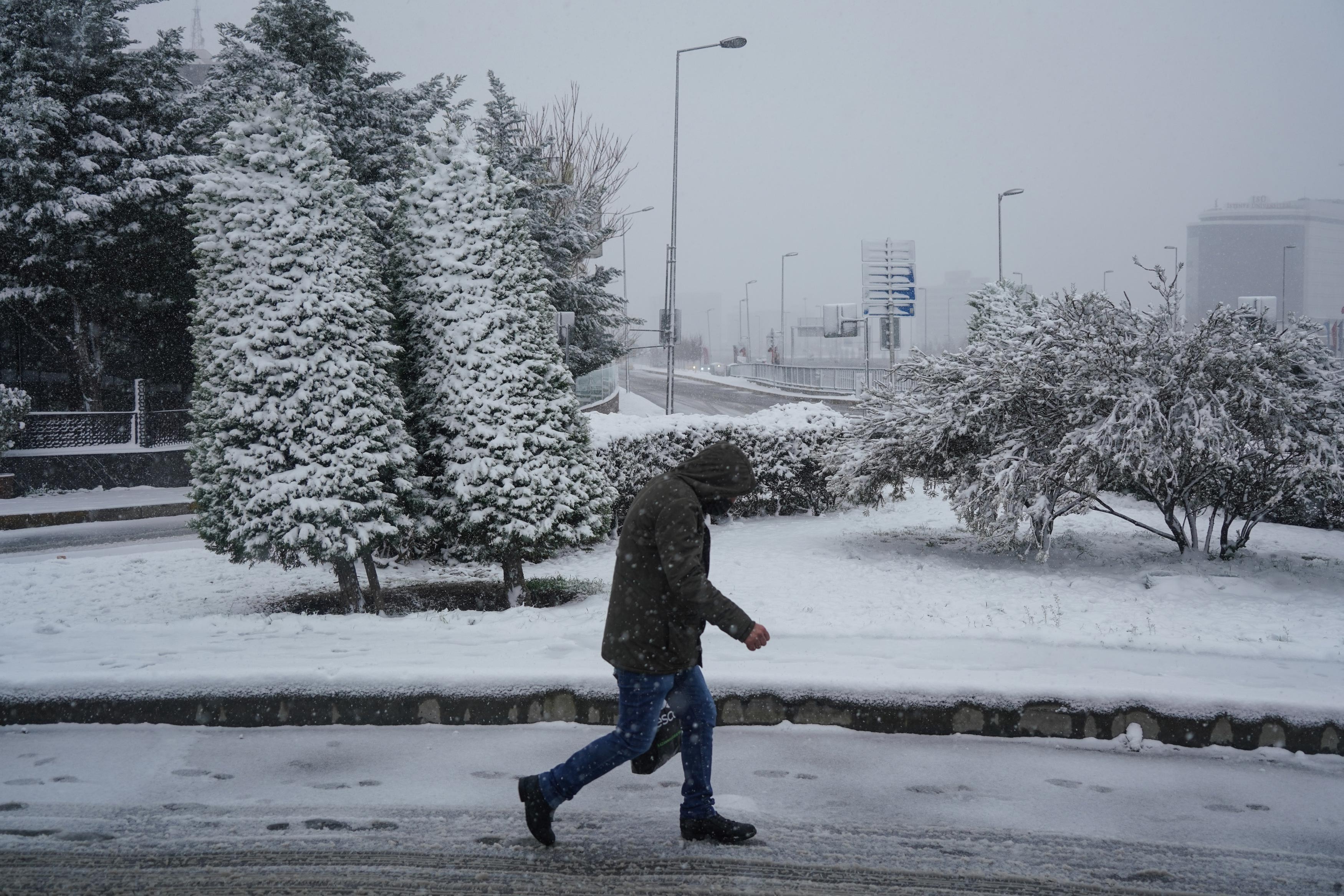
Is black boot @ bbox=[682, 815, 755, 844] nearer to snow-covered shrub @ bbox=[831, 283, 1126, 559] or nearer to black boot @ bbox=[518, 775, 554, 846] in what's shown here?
black boot @ bbox=[518, 775, 554, 846]

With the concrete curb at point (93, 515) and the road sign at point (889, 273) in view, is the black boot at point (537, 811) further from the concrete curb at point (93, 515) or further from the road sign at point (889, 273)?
the road sign at point (889, 273)

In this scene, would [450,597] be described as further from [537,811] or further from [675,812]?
[537,811]

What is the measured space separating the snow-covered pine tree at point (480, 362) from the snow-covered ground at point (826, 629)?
101 centimetres

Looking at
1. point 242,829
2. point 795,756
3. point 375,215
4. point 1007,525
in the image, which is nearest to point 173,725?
point 242,829

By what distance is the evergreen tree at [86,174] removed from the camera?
19.2m

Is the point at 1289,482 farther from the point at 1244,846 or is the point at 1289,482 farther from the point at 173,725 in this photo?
the point at 173,725

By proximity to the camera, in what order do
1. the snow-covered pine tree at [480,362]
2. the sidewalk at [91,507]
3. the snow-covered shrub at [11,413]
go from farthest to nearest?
the snow-covered shrub at [11,413], the sidewalk at [91,507], the snow-covered pine tree at [480,362]

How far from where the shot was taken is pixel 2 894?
131 inches

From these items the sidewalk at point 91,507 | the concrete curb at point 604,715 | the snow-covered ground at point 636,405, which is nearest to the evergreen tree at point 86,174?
the sidewalk at point 91,507

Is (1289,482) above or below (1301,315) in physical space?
below

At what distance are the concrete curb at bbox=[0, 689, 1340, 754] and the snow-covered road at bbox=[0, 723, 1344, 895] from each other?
8 centimetres

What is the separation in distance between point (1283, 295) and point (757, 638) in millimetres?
67147

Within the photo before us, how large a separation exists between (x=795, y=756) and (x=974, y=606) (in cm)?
421

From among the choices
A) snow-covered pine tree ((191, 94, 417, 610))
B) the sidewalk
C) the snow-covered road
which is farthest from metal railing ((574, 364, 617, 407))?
the snow-covered road
